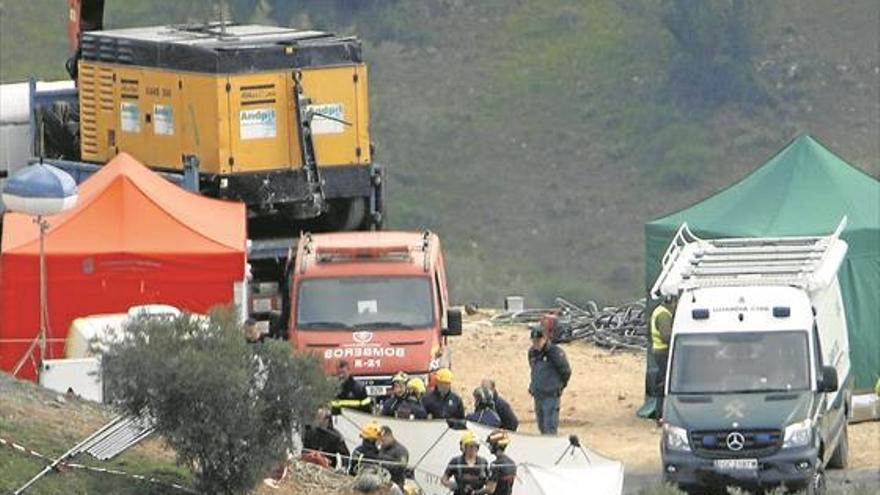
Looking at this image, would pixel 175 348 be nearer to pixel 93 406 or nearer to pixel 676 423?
pixel 93 406

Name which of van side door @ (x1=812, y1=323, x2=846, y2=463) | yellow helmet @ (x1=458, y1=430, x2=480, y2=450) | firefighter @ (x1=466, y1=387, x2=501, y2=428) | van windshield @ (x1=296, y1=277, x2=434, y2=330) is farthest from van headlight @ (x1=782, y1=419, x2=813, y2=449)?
van windshield @ (x1=296, y1=277, x2=434, y2=330)

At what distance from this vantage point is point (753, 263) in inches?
1198

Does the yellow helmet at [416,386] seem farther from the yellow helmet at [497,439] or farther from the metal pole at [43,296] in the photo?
the metal pole at [43,296]

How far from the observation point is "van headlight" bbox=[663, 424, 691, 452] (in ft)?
89.3

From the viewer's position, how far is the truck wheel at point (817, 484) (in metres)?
26.7

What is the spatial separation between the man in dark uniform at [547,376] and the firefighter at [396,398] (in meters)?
2.26

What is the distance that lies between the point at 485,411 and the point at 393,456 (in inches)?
93.3

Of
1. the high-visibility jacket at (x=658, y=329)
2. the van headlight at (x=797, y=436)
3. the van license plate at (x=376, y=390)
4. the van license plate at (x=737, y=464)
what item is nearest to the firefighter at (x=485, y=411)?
the van license plate at (x=737, y=464)

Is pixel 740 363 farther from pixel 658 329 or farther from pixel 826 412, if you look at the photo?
pixel 658 329

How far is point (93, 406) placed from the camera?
2442 cm

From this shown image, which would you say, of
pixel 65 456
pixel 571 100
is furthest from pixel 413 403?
pixel 571 100

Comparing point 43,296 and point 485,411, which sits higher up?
point 43,296

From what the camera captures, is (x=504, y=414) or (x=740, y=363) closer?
(x=504, y=414)

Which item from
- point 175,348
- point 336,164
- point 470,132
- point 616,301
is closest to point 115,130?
point 336,164
